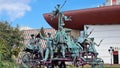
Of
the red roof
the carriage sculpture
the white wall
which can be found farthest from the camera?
the white wall

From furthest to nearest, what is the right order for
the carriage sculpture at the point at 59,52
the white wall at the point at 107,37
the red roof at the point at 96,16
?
the white wall at the point at 107,37 < the red roof at the point at 96,16 < the carriage sculpture at the point at 59,52

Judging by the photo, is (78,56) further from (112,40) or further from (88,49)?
(112,40)

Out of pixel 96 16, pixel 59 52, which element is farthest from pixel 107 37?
pixel 59 52

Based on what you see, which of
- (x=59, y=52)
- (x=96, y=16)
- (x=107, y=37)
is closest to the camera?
(x=59, y=52)

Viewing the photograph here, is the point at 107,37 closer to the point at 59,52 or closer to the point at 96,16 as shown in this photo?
the point at 96,16

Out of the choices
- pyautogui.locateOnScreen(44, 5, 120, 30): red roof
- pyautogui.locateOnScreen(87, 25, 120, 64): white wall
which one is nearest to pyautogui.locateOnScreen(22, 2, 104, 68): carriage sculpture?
pyautogui.locateOnScreen(44, 5, 120, 30): red roof

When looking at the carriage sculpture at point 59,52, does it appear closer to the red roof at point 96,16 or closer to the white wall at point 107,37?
the red roof at point 96,16

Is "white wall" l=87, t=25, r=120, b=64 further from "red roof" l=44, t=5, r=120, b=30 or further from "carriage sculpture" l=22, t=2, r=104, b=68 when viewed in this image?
"carriage sculpture" l=22, t=2, r=104, b=68

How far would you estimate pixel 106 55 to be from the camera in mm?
73188

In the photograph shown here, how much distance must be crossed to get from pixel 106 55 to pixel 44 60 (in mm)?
51669

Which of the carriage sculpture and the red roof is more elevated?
the red roof

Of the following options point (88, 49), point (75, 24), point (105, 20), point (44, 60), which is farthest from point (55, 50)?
A: point (75, 24)

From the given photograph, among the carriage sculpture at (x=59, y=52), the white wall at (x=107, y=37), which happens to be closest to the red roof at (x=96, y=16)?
the white wall at (x=107, y=37)

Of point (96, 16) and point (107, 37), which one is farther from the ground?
point (96, 16)
